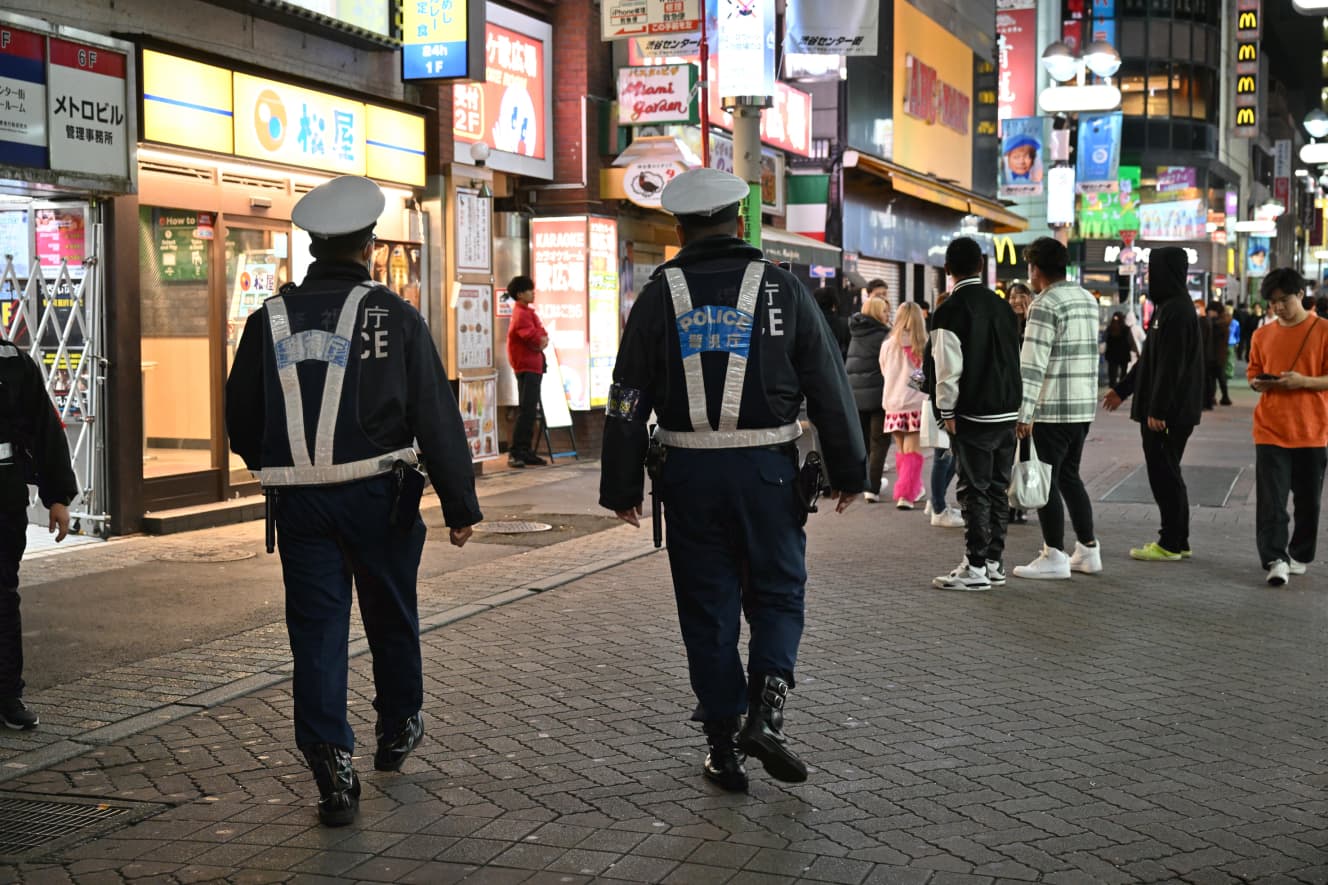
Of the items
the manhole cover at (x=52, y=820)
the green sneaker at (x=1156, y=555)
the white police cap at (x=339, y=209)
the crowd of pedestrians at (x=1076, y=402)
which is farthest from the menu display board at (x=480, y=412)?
the manhole cover at (x=52, y=820)

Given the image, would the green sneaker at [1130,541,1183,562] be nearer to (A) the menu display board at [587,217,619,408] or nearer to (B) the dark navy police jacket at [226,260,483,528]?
(B) the dark navy police jacket at [226,260,483,528]

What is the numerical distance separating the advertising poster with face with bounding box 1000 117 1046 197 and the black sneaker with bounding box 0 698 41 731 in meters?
32.2

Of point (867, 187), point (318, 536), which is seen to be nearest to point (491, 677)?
point (318, 536)

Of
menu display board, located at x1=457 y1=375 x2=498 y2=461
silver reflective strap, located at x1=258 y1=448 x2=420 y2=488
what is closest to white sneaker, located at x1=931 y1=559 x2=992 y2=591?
silver reflective strap, located at x1=258 y1=448 x2=420 y2=488

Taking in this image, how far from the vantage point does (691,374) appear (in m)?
5.20

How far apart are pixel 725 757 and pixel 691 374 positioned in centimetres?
125

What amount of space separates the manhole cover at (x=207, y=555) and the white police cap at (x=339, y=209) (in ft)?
18.6

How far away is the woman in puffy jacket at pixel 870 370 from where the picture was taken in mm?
13086

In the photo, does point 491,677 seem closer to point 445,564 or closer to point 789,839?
point 789,839

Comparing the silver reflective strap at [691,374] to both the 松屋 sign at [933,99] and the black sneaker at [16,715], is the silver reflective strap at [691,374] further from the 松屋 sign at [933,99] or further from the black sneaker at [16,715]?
the 松屋 sign at [933,99]

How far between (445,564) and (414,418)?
16.9 feet

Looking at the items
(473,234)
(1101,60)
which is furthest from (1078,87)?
(473,234)

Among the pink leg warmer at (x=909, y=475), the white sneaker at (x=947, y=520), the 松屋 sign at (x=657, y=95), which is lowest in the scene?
the white sneaker at (x=947, y=520)

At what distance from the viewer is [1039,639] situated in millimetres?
7719
